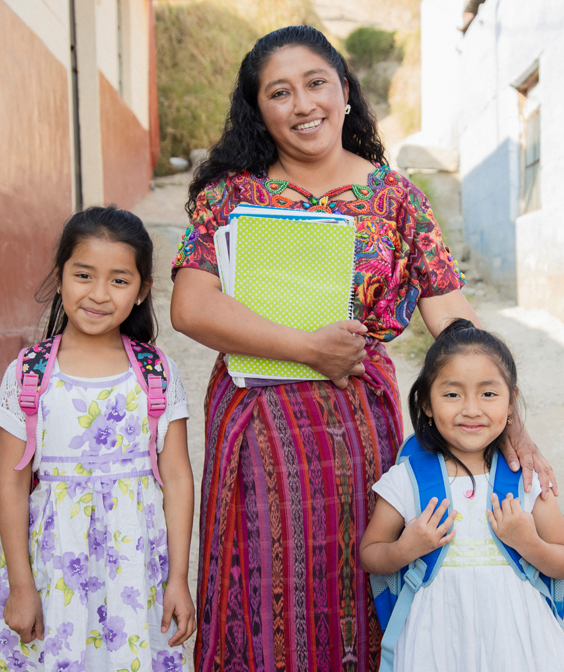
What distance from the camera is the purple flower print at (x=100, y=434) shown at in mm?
1586

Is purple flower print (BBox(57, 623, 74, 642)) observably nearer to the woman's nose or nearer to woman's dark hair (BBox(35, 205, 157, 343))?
woman's dark hair (BBox(35, 205, 157, 343))

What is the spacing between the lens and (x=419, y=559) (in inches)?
58.0

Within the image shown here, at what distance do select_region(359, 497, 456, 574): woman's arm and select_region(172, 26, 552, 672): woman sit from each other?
0.27 feet

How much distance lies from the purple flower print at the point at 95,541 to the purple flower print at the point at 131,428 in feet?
0.77

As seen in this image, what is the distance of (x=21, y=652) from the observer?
1.56 meters

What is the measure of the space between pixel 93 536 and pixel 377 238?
106 cm

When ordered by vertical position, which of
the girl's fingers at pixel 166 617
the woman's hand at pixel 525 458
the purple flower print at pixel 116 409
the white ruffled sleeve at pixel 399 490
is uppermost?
the purple flower print at pixel 116 409

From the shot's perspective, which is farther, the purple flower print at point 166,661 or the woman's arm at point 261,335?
the purple flower print at point 166,661

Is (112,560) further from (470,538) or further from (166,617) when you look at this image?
(470,538)

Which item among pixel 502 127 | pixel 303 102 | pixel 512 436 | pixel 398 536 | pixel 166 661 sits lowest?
pixel 166 661

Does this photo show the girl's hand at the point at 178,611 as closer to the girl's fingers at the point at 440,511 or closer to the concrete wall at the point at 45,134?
the girl's fingers at the point at 440,511

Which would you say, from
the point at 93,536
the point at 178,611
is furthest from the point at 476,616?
the point at 93,536

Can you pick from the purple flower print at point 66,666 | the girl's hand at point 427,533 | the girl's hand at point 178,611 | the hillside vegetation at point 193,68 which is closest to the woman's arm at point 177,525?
the girl's hand at point 178,611

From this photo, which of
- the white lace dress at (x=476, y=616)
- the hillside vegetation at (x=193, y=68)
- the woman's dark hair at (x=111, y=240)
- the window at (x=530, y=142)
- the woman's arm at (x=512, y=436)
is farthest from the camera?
the hillside vegetation at (x=193, y=68)
